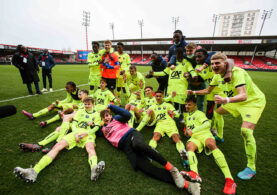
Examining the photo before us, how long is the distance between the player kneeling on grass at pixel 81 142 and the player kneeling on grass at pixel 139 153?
0.96ft

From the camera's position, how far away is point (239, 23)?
68.2 m

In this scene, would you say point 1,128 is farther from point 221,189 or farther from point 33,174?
point 221,189

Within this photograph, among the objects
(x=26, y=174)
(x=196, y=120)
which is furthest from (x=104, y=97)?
(x=196, y=120)

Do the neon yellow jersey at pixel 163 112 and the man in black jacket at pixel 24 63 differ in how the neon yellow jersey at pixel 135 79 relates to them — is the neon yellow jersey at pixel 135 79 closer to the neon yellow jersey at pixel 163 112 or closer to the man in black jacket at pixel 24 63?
the neon yellow jersey at pixel 163 112

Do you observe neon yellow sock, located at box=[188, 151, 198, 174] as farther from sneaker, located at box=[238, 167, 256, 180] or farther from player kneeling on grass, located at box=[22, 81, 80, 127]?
player kneeling on grass, located at box=[22, 81, 80, 127]

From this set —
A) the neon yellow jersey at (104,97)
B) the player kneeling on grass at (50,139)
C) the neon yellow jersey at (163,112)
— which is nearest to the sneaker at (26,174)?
the player kneeling on grass at (50,139)

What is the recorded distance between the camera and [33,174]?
1886 mm

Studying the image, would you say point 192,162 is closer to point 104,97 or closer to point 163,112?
point 163,112

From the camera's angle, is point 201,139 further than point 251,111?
Yes

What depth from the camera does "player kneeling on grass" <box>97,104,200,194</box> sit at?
1795mm

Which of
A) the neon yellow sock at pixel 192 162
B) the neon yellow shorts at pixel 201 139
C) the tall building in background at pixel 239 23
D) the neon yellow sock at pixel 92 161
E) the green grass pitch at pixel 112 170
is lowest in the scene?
the green grass pitch at pixel 112 170

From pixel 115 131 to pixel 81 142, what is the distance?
2.49 ft

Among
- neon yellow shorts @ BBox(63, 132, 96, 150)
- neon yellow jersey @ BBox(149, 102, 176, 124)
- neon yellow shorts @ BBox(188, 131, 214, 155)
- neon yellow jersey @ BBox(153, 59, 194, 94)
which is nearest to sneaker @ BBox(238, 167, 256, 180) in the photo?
neon yellow shorts @ BBox(188, 131, 214, 155)

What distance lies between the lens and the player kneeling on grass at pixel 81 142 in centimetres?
189
